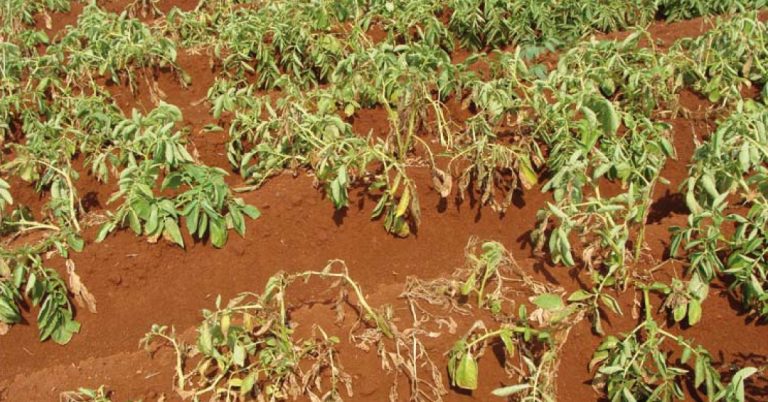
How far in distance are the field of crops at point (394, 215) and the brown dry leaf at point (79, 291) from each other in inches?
0.6

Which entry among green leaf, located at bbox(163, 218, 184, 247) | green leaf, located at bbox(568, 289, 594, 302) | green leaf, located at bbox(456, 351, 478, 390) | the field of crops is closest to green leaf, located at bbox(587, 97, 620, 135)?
the field of crops

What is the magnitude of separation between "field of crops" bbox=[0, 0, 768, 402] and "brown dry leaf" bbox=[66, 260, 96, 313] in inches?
0.6

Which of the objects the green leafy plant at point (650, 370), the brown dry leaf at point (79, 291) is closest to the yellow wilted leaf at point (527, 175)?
the green leafy plant at point (650, 370)

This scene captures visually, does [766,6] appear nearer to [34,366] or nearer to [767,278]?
[767,278]

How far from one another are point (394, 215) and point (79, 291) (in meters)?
1.55

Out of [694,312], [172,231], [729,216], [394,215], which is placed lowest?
[172,231]

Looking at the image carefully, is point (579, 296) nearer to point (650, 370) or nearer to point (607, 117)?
point (650, 370)

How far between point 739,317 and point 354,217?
181 cm

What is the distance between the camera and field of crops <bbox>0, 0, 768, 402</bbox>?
2.76m

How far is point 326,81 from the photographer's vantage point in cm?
536

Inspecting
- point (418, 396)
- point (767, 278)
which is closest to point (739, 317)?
point (767, 278)

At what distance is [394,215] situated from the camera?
354 centimetres

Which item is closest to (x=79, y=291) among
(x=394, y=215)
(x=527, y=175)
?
(x=394, y=215)

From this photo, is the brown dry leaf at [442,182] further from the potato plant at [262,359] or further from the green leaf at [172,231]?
the green leaf at [172,231]
